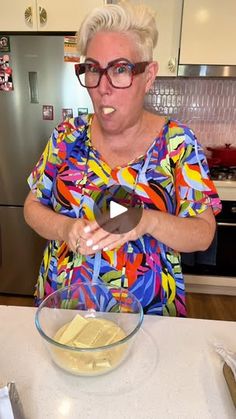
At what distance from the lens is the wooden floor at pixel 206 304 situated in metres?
2.23

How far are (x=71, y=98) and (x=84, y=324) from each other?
153 cm

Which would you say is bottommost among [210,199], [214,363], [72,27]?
[214,363]

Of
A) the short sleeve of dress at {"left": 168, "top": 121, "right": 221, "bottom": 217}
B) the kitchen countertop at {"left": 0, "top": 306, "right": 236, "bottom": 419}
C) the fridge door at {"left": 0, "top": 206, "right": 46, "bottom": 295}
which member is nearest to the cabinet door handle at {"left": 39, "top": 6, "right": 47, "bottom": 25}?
the fridge door at {"left": 0, "top": 206, "right": 46, "bottom": 295}

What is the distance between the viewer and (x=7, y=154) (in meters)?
2.11

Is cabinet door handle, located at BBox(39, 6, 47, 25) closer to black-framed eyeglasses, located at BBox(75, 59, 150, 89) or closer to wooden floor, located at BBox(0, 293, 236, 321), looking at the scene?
black-framed eyeglasses, located at BBox(75, 59, 150, 89)

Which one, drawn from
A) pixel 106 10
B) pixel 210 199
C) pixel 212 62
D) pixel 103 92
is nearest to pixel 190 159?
pixel 210 199

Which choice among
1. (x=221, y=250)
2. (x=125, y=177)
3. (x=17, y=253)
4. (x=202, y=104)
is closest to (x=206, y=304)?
(x=221, y=250)

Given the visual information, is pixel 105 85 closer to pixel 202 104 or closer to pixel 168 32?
pixel 168 32

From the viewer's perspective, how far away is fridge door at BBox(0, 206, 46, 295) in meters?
2.23

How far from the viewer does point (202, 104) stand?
2580mm

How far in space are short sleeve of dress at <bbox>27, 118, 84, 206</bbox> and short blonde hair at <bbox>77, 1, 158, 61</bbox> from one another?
28 centimetres

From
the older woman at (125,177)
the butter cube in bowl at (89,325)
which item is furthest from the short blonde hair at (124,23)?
the butter cube in bowl at (89,325)

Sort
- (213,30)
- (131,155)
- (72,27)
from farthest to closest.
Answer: (213,30)
(72,27)
(131,155)

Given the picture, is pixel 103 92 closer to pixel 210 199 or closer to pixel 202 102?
pixel 210 199
